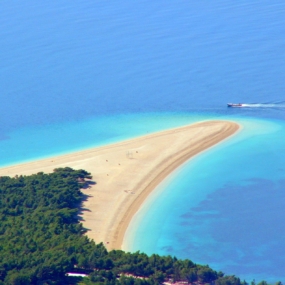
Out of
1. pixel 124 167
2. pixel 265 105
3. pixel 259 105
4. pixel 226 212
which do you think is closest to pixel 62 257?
pixel 226 212

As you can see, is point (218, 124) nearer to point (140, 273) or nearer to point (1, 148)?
point (1, 148)

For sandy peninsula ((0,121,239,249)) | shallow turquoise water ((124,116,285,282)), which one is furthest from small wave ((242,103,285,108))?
shallow turquoise water ((124,116,285,282))

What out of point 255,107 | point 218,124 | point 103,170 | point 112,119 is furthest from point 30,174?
point 255,107

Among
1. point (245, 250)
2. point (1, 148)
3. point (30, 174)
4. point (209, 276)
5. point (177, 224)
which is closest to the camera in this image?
point (209, 276)

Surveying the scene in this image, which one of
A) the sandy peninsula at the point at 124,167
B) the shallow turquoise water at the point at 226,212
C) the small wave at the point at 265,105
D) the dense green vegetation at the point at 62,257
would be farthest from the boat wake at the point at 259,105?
the dense green vegetation at the point at 62,257

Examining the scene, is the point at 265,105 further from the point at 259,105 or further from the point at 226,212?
the point at 226,212

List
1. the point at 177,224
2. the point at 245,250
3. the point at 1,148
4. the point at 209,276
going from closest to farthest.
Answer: the point at 209,276 < the point at 245,250 < the point at 177,224 < the point at 1,148
